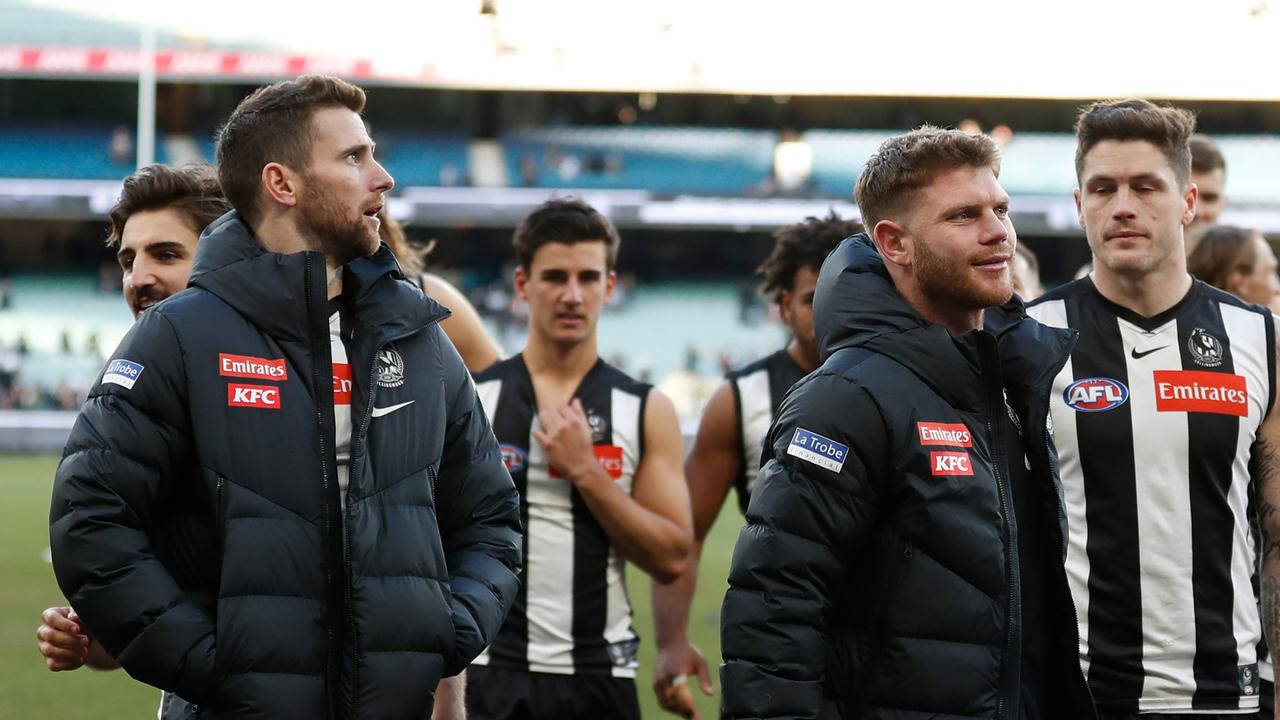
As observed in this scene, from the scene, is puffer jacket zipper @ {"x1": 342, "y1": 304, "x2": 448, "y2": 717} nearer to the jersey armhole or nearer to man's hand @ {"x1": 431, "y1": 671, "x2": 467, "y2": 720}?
man's hand @ {"x1": 431, "y1": 671, "x2": 467, "y2": 720}

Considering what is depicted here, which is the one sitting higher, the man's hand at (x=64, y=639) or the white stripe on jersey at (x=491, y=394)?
the white stripe on jersey at (x=491, y=394)

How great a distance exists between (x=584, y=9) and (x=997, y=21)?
9.12m

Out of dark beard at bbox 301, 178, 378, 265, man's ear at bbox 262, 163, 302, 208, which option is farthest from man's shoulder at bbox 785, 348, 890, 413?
man's ear at bbox 262, 163, 302, 208

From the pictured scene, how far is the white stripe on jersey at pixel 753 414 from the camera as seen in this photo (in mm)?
4707

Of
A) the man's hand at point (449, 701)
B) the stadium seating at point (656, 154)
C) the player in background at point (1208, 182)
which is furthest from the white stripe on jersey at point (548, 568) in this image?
the stadium seating at point (656, 154)

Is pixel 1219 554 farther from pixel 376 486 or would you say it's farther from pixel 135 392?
pixel 135 392

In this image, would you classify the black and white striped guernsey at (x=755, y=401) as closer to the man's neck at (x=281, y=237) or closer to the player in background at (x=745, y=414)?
the player in background at (x=745, y=414)

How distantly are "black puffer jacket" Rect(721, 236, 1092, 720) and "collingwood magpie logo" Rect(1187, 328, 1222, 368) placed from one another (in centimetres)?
95

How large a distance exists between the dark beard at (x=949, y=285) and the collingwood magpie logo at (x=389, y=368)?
3.39 feet

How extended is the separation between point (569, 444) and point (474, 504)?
1.36 metres

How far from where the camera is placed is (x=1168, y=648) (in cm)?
347

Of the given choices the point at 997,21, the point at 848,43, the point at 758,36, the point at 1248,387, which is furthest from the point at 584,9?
the point at 1248,387

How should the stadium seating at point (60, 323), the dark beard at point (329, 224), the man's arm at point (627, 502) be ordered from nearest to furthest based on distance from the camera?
the dark beard at point (329, 224), the man's arm at point (627, 502), the stadium seating at point (60, 323)

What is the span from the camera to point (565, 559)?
14.8 ft
